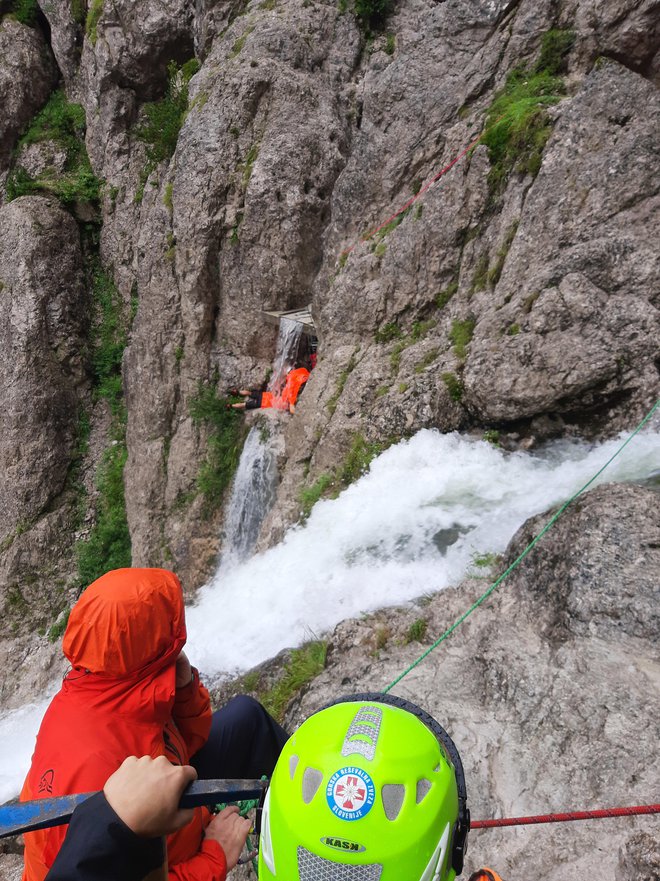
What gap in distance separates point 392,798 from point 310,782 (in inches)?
11.2

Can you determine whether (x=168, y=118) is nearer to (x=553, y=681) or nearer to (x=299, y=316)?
(x=299, y=316)

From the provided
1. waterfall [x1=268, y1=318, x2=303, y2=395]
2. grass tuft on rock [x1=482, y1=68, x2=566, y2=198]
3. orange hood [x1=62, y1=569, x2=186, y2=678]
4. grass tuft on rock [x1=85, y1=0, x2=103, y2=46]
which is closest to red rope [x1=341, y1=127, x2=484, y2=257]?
grass tuft on rock [x1=482, y1=68, x2=566, y2=198]

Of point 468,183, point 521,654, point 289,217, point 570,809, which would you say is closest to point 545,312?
point 468,183

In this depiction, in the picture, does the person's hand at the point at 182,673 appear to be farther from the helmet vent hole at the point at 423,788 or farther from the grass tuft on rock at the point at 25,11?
the grass tuft on rock at the point at 25,11

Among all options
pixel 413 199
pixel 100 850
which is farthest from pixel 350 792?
pixel 413 199

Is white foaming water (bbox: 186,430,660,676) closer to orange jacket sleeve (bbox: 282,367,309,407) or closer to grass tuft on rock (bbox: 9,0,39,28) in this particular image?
orange jacket sleeve (bbox: 282,367,309,407)

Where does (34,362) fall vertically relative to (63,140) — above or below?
below

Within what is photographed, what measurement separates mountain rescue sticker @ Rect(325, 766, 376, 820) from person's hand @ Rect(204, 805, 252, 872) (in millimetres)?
880

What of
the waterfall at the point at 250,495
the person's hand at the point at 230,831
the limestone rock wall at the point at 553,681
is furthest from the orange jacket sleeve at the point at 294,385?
the person's hand at the point at 230,831

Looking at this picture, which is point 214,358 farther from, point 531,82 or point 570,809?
point 570,809

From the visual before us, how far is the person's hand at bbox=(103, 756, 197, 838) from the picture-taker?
1.35 m

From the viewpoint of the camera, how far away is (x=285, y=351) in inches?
493

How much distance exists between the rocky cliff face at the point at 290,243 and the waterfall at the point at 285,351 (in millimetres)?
510

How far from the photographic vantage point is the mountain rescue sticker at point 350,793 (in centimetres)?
158
